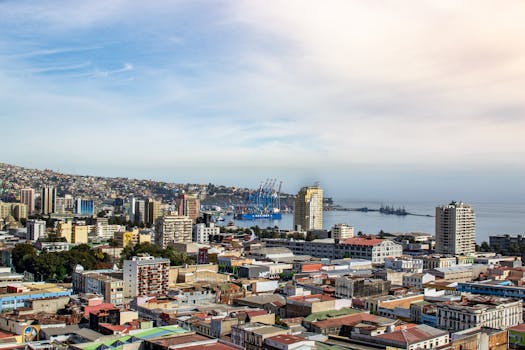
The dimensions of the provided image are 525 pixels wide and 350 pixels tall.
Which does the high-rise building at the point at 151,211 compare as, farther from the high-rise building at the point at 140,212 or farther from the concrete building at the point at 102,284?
the concrete building at the point at 102,284

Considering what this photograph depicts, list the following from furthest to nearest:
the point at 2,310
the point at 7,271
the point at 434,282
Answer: the point at 7,271
the point at 434,282
the point at 2,310

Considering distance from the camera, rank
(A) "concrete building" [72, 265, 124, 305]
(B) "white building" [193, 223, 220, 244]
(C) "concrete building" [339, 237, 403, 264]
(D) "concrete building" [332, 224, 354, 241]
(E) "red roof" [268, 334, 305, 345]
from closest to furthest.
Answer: (E) "red roof" [268, 334, 305, 345] < (A) "concrete building" [72, 265, 124, 305] < (C) "concrete building" [339, 237, 403, 264] < (D) "concrete building" [332, 224, 354, 241] < (B) "white building" [193, 223, 220, 244]

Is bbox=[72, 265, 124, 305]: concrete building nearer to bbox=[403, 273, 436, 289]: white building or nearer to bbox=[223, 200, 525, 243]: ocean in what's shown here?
bbox=[403, 273, 436, 289]: white building

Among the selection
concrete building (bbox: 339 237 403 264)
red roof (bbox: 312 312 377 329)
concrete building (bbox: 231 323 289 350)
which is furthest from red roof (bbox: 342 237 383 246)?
concrete building (bbox: 231 323 289 350)

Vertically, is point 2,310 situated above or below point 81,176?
below

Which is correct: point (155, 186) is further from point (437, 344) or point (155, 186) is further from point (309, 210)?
point (437, 344)

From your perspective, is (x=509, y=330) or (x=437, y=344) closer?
(x=437, y=344)

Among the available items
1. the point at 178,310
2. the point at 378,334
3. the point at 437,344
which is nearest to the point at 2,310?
the point at 178,310
